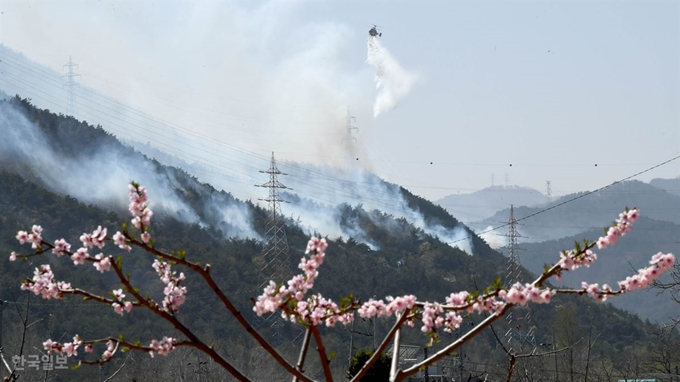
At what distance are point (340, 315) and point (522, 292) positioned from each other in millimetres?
1015

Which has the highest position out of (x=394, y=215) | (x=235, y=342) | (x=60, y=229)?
(x=394, y=215)

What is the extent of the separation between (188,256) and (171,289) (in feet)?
215

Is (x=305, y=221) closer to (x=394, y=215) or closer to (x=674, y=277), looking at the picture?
(x=394, y=215)

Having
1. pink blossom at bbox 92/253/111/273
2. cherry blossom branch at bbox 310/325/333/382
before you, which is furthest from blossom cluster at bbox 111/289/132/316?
cherry blossom branch at bbox 310/325/333/382

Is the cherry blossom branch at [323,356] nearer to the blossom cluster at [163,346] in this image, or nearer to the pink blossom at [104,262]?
the blossom cluster at [163,346]

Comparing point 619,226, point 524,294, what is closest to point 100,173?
point 619,226

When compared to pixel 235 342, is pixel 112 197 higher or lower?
higher

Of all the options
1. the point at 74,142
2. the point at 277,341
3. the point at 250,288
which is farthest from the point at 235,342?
the point at 74,142

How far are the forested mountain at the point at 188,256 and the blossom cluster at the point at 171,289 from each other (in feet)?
121

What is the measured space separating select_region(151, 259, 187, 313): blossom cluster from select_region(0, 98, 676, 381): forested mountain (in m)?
37.0

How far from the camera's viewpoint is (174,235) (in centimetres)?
7644

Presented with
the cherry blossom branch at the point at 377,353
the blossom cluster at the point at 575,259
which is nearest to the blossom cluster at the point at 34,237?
the cherry blossom branch at the point at 377,353

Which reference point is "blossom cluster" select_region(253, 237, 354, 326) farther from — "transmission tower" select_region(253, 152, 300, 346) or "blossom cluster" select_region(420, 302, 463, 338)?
"transmission tower" select_region(253, 152, 300, 346)

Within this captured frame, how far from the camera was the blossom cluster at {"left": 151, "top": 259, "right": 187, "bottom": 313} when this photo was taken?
4914 mm
